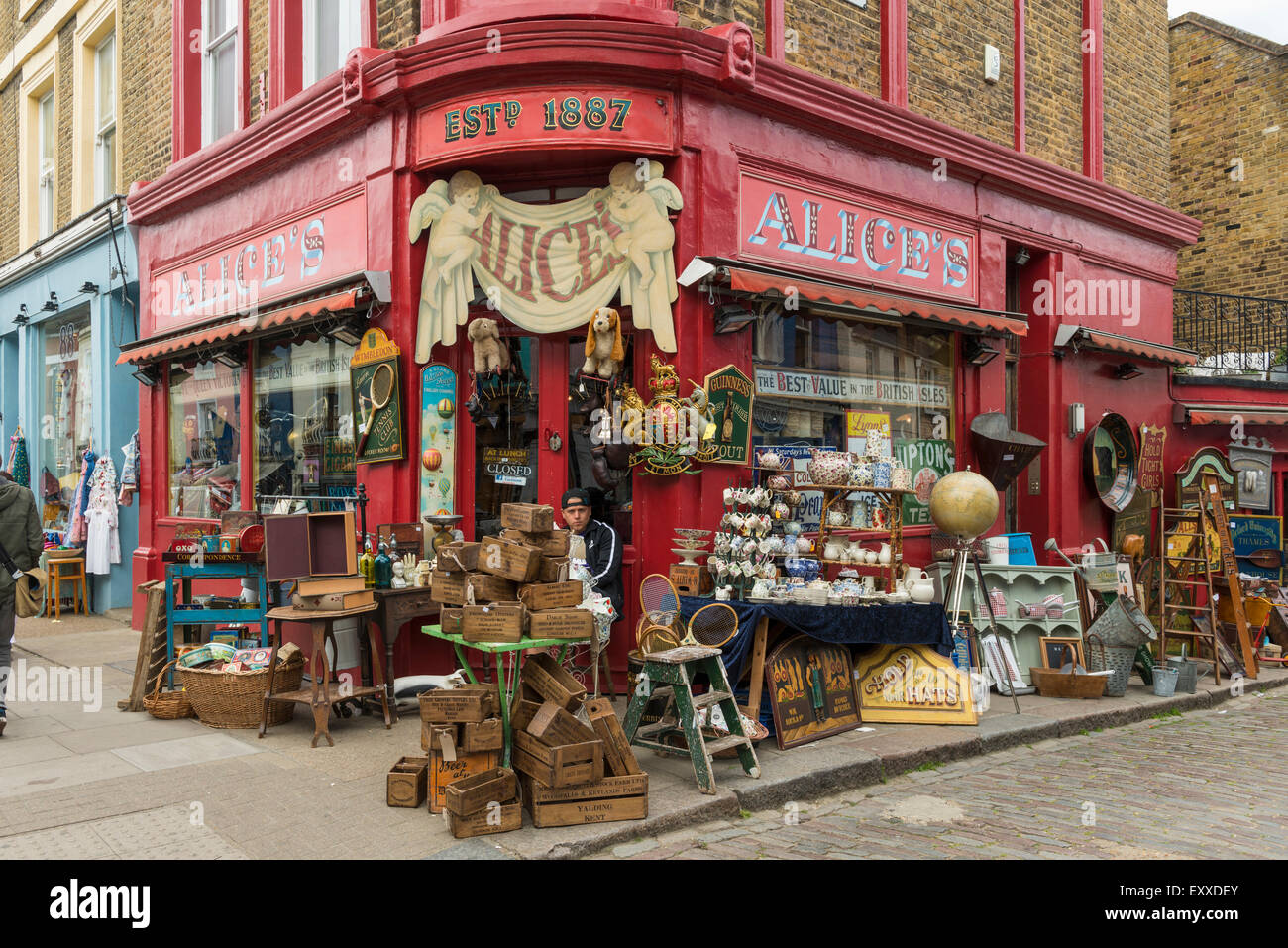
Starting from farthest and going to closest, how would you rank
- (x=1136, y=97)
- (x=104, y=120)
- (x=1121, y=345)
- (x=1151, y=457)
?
(x=104, y=120)
(x=1136, y=97)
(x=1151, y=457)
(x=1121, y=345)

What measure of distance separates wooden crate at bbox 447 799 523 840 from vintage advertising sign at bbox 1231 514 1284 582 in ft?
34.7

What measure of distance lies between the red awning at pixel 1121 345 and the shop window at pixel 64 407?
13236mm

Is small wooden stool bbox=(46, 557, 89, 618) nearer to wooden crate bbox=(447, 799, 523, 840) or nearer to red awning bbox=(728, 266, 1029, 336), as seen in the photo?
red awning bbox=(728, 266, 1029, 336)

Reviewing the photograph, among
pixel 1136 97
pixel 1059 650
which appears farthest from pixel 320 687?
pixel 1136 97

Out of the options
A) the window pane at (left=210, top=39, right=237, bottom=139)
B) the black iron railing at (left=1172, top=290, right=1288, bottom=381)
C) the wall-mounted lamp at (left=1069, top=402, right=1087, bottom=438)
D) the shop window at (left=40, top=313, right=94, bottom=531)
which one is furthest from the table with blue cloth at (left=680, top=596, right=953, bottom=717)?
the shop window at (left=40, top=313, right=94, bottom=531)

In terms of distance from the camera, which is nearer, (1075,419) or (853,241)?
(853,241)

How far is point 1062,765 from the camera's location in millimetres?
6578

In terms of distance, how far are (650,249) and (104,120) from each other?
11.1 meters

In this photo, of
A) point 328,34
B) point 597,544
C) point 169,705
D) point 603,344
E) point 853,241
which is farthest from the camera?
point 328,34

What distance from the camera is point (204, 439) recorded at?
11625 mm

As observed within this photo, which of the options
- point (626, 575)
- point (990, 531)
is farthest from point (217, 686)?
point (990, 531)

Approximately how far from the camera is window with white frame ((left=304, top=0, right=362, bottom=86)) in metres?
9.48

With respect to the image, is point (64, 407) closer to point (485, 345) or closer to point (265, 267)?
point (265, 267)

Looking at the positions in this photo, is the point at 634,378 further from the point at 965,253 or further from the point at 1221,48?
the point at 1221,48
